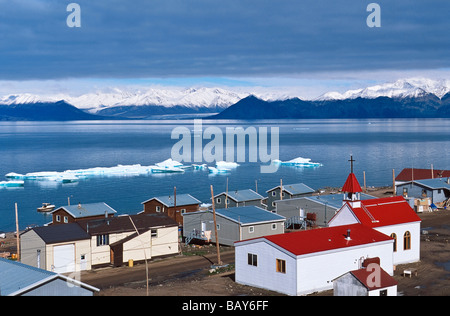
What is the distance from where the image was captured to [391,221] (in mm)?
41406

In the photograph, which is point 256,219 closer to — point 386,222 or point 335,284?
point 386,222

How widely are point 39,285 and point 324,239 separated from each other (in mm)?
16681

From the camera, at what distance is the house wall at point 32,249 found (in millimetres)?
40656

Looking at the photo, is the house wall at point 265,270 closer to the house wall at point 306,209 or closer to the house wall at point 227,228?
the house wall at point 227,228

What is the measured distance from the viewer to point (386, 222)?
135 ft

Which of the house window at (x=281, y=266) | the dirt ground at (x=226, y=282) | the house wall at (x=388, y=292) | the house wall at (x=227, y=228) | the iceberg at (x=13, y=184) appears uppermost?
the house window at (x=281, y=266)

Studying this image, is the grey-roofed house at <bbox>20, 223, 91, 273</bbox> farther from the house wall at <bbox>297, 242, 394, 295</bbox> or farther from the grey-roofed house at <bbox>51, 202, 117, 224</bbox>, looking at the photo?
the house wall at <bbox>297, 242, 394, 295</bbox>

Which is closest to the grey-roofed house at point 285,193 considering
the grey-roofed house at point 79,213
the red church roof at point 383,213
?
the grey-roofed house at point 79,213

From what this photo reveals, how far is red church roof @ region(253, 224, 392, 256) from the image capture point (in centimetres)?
3334

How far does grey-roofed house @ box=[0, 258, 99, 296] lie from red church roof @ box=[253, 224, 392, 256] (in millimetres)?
11635

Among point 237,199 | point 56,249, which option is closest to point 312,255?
point 56,249

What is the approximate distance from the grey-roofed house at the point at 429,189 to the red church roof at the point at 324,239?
35.3 m

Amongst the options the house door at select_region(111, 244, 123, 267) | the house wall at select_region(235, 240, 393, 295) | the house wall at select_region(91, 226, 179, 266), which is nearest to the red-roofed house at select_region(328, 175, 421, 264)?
the house wall at select_region(235, 240, 393, 295)
